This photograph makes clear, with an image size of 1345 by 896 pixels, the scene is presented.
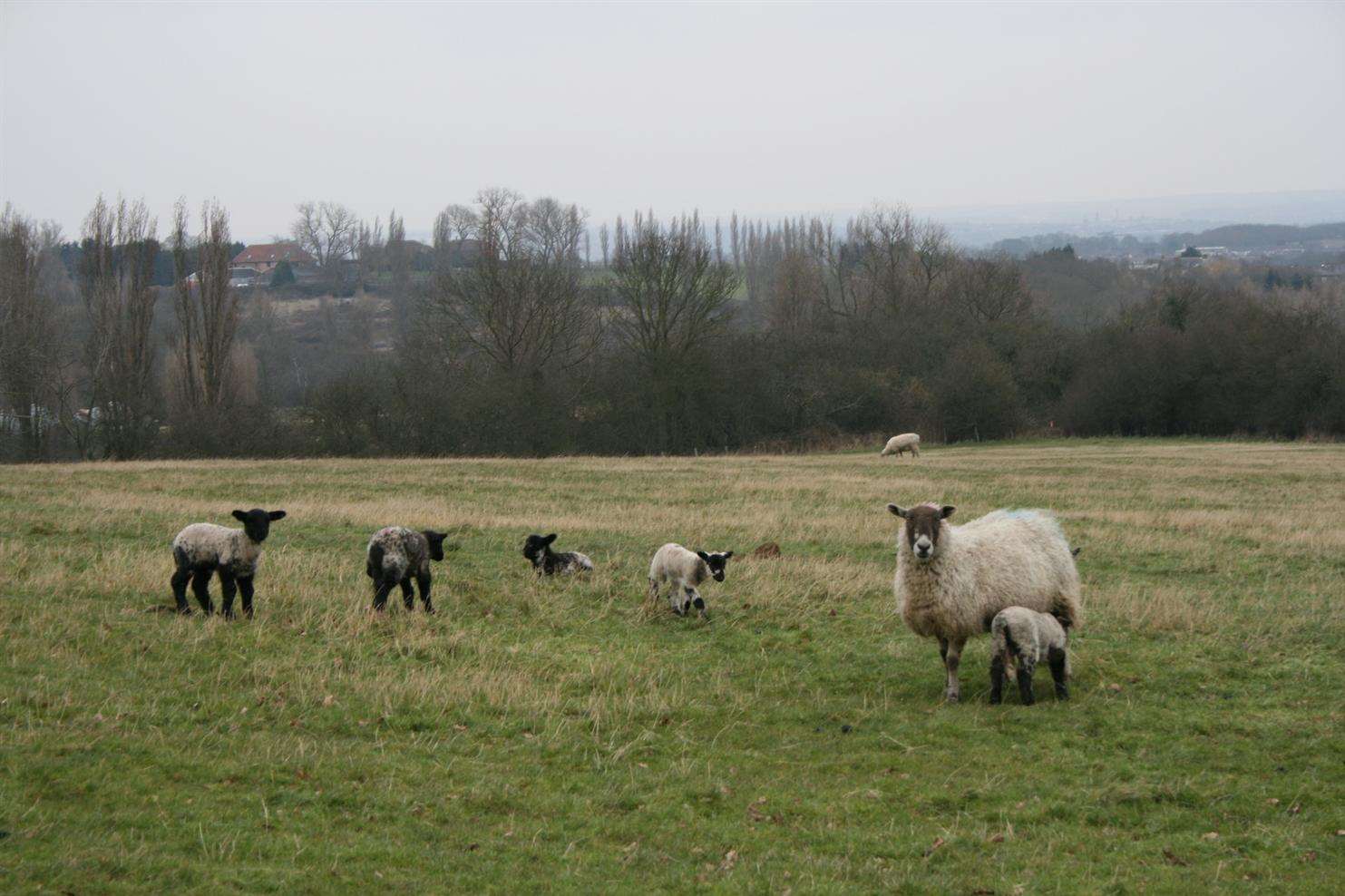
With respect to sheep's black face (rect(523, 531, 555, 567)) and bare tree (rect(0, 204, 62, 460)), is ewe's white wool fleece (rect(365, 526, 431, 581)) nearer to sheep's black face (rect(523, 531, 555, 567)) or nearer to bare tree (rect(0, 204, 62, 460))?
sheep's black face (rect(523, 531, 555, 567))

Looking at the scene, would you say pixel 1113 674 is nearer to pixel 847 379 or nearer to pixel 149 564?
pixel 149 564

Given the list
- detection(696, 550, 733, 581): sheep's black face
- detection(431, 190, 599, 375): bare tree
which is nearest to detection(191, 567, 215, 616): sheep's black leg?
detection(696, 550, 733, 581): sheep's black face

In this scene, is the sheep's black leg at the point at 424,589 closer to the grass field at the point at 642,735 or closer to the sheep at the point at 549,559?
the grass field at the point at 642,735

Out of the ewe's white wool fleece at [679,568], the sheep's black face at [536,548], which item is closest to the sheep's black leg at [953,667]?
the ewe's white wool fleece at [679,568]

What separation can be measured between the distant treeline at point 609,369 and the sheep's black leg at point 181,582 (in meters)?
42.2

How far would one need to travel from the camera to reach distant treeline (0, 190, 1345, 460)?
55875mm

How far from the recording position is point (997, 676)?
10.6m

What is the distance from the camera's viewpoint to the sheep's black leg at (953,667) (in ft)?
35.4

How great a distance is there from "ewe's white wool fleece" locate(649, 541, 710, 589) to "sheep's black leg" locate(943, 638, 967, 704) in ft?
13.6

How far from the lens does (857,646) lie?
1291 cm

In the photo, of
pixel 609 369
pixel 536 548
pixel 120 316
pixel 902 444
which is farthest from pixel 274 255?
pixel 536 548

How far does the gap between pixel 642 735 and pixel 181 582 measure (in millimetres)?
6550

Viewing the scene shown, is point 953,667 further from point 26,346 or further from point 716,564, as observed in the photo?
point 26,346

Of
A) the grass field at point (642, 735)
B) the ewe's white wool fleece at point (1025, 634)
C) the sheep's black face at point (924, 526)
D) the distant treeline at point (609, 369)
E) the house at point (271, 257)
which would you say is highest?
the house at point (271, 257)
